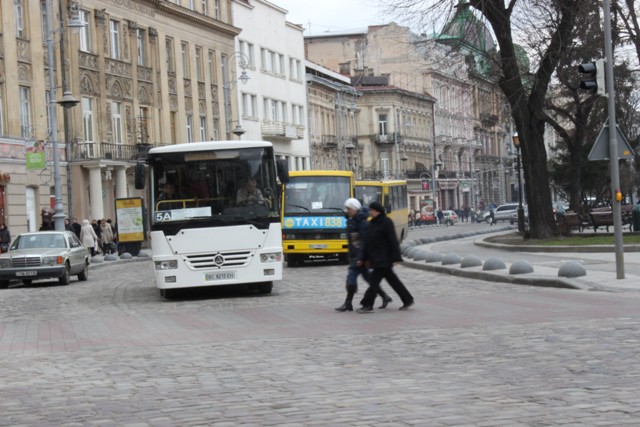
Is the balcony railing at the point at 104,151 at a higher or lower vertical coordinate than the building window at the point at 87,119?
lower

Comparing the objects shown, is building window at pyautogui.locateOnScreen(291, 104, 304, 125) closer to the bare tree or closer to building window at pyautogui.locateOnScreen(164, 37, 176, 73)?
building window at pyautogui.locateOnScreen(164, 37, 176, 73)

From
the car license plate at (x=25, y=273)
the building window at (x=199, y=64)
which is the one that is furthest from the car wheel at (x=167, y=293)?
the building window at (x=199, y=64)

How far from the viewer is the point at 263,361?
1294 centimetres

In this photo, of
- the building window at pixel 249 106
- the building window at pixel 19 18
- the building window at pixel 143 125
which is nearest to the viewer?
the building window at pixel 19 18

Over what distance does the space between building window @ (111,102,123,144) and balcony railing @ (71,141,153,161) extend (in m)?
0.48

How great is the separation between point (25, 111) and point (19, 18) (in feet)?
13.3

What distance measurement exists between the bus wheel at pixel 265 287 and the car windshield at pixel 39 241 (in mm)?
11473

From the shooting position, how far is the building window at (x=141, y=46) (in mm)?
70688

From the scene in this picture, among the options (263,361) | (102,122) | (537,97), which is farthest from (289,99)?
(263,361)

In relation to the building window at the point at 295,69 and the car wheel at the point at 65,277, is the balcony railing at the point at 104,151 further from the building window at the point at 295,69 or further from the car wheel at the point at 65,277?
the building window at the point at 295,69

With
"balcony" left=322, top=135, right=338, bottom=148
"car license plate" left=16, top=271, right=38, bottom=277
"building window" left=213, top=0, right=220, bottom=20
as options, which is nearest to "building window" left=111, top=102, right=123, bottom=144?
"building window" left=213, top=0, right=220, bottom=20

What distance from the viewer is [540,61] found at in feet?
136

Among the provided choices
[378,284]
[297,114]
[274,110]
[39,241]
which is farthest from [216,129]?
[378,284]

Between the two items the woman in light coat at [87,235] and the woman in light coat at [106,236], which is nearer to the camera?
the woman in light coat at [87,235]
